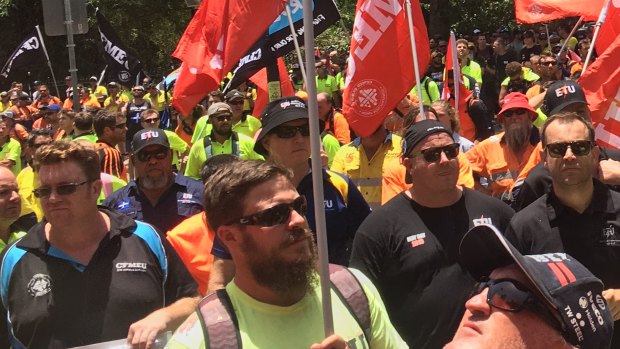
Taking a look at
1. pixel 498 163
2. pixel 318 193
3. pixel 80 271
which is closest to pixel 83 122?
pixel 498 163

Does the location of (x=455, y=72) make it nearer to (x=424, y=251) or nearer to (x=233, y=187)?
(x=424, y=251)

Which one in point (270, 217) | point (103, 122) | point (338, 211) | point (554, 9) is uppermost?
point (554, 9)

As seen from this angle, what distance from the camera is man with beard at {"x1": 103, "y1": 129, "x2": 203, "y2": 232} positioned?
618cm

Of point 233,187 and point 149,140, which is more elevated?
point 233,187

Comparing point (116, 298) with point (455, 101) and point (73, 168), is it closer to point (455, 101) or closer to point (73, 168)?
point (73, 168)

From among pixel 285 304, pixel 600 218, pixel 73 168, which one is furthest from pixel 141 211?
pixel 285 304

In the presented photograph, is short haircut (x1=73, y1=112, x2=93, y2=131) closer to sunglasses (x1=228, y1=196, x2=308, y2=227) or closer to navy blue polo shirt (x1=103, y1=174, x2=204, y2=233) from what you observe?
navy blue polo shirt (x1=103, y1=174, x2=204, y2=233)

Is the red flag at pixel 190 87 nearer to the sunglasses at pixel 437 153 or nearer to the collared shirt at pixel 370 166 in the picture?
the collared shirt at pixel 370 166

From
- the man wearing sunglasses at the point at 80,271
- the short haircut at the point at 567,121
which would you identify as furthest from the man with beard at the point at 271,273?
the short haircut at the point at 567,121

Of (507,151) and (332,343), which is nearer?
(332,343)

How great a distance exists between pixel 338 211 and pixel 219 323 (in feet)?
7.81

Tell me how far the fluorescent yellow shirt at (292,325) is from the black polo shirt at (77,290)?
126cm

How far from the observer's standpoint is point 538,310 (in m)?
1.86

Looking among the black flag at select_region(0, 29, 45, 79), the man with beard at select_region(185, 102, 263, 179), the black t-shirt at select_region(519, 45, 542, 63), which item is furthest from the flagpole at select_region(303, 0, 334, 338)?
the black t-shirt at select_region(519, 45, 542, 63)
